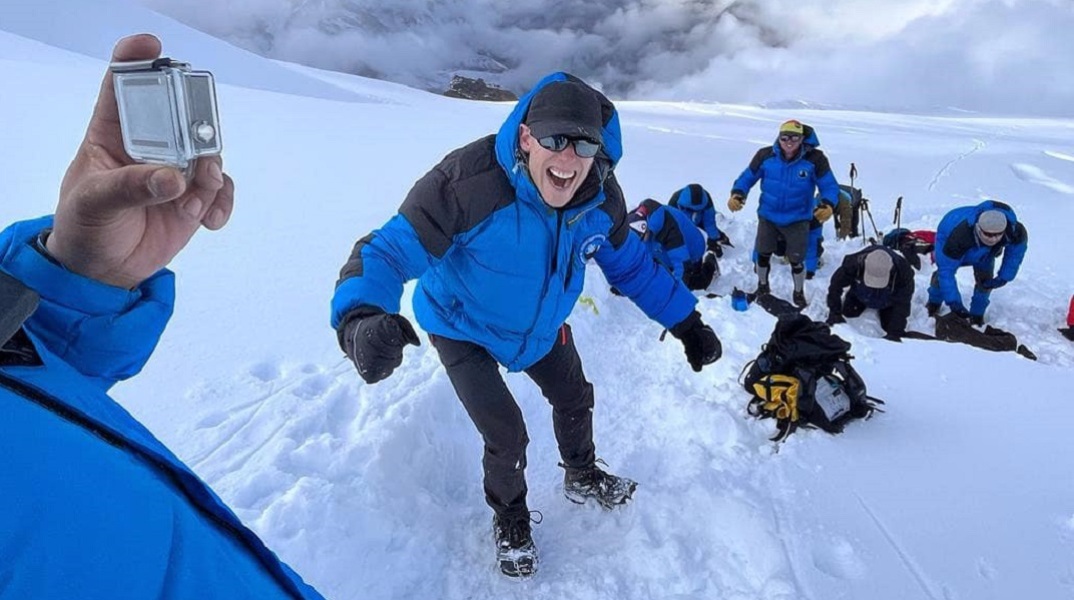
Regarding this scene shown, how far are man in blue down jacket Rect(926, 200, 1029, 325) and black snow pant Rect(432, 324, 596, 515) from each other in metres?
5.05

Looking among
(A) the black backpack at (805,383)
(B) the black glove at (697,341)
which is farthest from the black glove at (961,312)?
(B) the black glove at (697,341)

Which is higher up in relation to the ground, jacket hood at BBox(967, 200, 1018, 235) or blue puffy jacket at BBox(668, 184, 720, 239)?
jacket hood at BBox(967, 200, 1018, 235)

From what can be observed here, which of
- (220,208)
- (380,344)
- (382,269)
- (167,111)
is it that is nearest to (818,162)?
(382,269)

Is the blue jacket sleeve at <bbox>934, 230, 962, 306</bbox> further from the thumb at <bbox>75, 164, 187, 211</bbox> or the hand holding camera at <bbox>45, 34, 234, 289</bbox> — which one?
the thumb at <bbox>75, 164, 187, 211</bbox>

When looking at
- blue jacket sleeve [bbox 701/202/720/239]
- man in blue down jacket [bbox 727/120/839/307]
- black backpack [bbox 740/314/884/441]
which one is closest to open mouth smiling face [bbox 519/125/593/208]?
black backpack [bbox 740/314/884/441]

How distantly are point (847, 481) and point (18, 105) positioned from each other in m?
9.86

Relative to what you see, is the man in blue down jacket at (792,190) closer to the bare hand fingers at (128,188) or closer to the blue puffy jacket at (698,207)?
the blue puffy jacket at (698,207)

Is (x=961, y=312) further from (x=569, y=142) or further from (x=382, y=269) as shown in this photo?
(x=382, y=269)

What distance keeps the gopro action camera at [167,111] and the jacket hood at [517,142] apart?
1302mm

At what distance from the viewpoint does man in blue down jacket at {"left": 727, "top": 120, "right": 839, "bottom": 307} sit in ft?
20.8

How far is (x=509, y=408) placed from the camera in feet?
7.87

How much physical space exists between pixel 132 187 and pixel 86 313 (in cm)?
30

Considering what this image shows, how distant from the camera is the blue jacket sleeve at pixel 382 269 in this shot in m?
→ 1.76

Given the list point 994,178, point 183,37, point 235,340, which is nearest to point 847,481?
point 235,340
